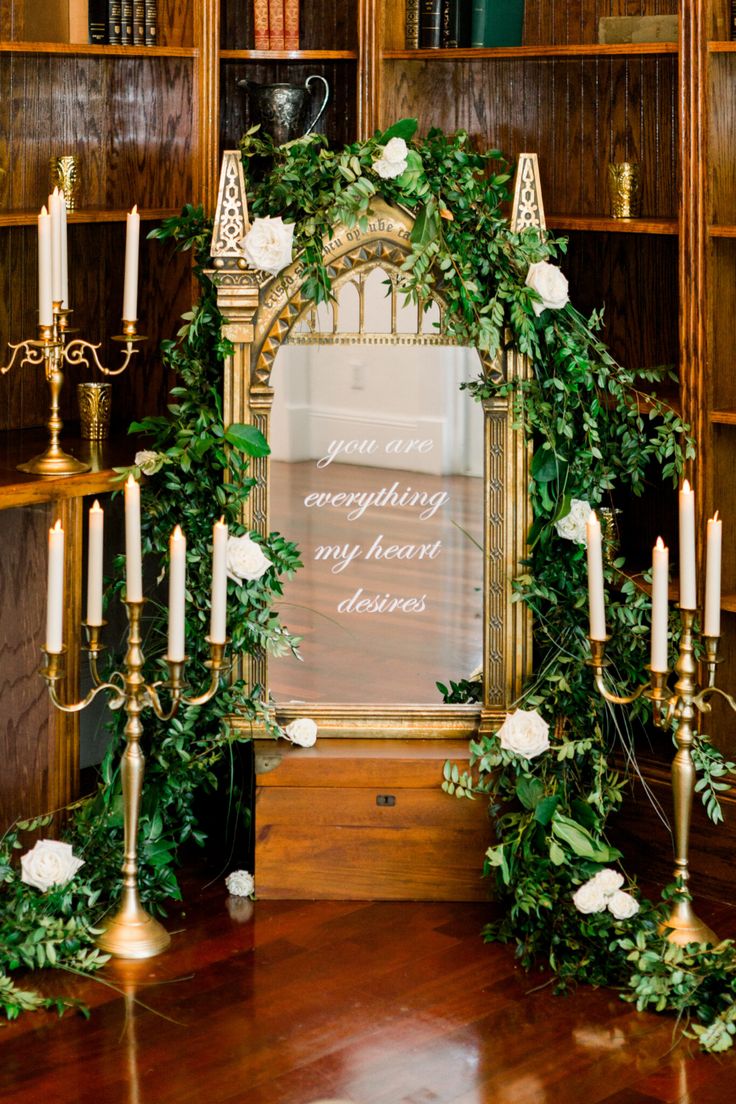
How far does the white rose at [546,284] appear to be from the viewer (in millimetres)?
3053

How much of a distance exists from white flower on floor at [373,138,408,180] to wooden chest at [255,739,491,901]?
3.78 feet

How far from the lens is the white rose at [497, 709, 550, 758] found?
3059 mm

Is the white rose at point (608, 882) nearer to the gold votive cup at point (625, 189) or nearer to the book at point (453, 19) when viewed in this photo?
the gold votive cup at point (625, 189)

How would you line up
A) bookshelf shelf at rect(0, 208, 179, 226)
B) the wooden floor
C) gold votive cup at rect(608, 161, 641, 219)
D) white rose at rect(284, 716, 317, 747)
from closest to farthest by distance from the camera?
1. the wooden floor
2. white rose at rect(284, 716, 317, 747)
3. bookshelf shelf at rect(0, 208, 179, 226)
4. gold votive cup at rect(608, 161, 641, 219)

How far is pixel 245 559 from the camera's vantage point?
10.2ft

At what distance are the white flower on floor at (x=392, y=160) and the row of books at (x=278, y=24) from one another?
0.65 metres

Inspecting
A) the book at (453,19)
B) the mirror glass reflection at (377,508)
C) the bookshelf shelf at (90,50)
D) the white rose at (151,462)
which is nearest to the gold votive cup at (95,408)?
the white rose at (151,462)

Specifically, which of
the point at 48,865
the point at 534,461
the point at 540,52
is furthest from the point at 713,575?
the point at 48,865

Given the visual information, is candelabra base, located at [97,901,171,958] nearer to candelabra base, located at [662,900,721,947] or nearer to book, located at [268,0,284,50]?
candelabra base, located at [662,900,721,947]

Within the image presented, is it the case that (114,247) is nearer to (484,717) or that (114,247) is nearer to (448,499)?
(448,499)

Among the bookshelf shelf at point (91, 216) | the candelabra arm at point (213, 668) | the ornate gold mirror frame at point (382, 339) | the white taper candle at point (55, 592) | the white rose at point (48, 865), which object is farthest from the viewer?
the bookshelf shelf at point (91, 216)

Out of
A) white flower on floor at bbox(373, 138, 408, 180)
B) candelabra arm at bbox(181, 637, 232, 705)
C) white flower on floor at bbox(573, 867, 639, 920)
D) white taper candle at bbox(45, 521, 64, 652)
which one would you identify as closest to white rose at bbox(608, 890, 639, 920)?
white flower on floor at bbox(573, 867, 639, 920)

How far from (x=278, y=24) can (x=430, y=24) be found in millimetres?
345

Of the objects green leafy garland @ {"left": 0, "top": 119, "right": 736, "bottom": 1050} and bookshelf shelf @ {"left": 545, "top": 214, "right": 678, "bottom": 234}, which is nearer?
green leafy garland @ {"left": 0, "top": 119, "right": 736, "bottom": 1050}
